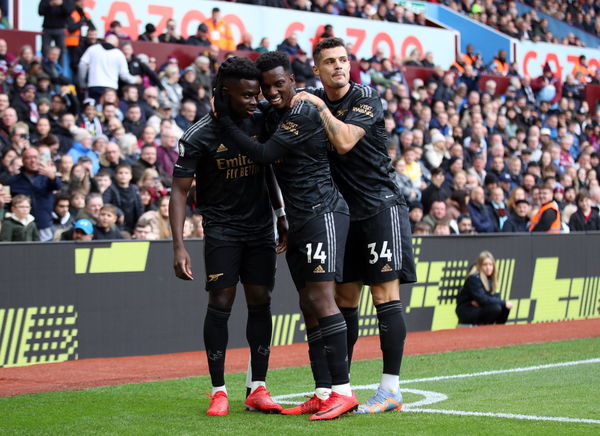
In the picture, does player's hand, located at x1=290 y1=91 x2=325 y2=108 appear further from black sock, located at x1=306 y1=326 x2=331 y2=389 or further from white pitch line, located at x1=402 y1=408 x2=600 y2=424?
white pitch line, located at x1=402 y1=408 x2=600 y2=424

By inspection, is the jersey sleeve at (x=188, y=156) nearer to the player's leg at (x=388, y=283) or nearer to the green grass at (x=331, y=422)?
the player's leg at (x=388, y=283)

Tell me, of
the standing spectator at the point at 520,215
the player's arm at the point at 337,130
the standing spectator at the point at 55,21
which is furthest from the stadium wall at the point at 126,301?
the standing spectator at the point at 55,21

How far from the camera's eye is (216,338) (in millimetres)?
6113

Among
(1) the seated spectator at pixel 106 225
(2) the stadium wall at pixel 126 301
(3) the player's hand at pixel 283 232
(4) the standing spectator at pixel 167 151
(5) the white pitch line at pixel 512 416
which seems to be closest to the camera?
(5) the white pitch line at pixel 512 416

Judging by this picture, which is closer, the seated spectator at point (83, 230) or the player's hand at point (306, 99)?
the player's hand at point (306, 99)

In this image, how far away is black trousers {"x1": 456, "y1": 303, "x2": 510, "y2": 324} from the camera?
496 inches

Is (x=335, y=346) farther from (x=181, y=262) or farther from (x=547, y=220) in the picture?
(x=547, y=220)

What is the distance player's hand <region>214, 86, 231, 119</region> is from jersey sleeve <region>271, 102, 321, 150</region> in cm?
36

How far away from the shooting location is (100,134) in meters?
13.7

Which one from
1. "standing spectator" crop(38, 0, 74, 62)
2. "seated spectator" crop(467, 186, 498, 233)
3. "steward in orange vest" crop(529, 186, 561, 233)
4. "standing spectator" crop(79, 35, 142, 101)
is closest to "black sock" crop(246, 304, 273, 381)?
"seated spectator" crop(467, 186, 498, 233)

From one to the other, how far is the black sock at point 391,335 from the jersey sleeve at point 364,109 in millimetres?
1149

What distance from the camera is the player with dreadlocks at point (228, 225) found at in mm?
6004

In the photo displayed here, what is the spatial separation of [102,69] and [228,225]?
9.27 meters

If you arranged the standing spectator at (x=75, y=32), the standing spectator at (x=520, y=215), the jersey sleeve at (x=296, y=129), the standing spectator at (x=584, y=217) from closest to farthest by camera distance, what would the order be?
the jersey sleeve at (x=296, y=129), the standing spectator at (x=520, y=215), the standing spectator at (x=75, y=32), the standing spectator at (x=584, y=217)
